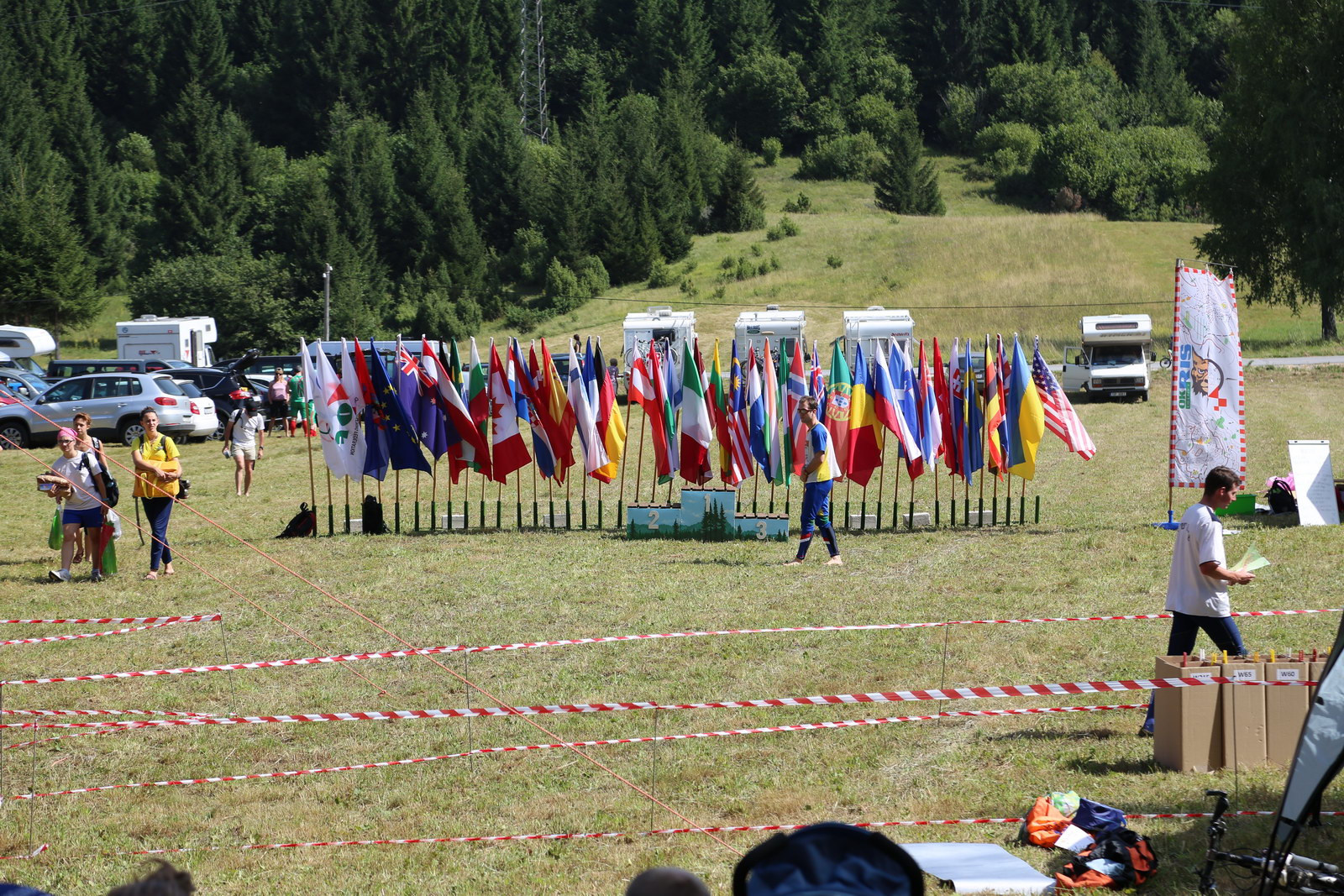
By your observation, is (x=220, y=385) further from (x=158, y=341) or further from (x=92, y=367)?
(x=158, y=341)

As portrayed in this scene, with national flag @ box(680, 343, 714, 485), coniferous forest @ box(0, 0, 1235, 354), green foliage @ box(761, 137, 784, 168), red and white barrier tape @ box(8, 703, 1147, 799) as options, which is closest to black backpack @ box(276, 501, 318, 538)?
national flag @ box(680, 343, 714, 485)

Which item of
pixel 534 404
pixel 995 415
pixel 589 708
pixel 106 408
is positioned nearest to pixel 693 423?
pixel 534 404

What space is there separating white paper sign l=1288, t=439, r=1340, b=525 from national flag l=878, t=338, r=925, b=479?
4535 millimetres

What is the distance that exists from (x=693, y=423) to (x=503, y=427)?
8.15 ft

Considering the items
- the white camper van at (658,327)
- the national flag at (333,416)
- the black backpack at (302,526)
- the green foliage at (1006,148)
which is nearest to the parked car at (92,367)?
the white camper van at (658,327)

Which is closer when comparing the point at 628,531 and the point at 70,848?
the point at 70,848

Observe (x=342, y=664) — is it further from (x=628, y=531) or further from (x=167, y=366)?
(x=167, y=366)

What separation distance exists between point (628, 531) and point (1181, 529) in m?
9.17

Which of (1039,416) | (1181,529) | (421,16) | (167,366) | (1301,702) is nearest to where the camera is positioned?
(1301,702)

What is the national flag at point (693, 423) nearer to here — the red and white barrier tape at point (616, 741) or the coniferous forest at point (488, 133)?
the red and white barrier tape at point (616, 741)

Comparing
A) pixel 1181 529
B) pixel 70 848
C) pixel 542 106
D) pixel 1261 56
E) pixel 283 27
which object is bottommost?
pixel 70 848

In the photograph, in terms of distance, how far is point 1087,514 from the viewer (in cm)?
1733

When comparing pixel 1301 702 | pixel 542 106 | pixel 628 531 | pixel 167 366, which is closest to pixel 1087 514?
pixel 628 531

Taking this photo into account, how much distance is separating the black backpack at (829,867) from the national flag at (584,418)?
1370cm
